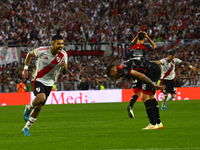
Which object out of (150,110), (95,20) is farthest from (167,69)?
(95,20)

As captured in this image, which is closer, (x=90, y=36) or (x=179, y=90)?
(x=179, y=90)

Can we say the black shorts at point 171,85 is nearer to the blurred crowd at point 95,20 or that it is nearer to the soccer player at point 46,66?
the soccer player at point 46,66

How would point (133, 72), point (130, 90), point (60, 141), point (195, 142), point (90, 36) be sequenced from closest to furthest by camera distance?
point (195, 142) → point (60, 141) → point (133, 72) → point (130, 90) → point (90, 36)

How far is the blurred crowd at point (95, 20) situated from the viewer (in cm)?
2991

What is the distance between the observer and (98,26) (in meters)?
32.3

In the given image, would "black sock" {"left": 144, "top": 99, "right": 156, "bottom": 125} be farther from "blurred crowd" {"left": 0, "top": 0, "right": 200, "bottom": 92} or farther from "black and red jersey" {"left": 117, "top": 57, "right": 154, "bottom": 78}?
"blurred crowd" {"left": 0, "top": 0, "right": 200, "bottom": 92}

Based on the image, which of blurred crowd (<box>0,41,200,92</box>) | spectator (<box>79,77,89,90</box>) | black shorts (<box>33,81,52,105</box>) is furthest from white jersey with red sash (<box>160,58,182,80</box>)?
black shorts (<box>33,81,52,105</box>)

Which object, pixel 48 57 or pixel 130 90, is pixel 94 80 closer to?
pixel 130 90

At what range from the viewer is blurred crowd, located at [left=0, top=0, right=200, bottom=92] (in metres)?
28.6

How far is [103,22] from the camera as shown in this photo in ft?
107

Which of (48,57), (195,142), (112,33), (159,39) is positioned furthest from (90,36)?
(195,142)

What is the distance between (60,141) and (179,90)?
2015 cm

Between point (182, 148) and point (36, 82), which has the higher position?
point (36, 82)

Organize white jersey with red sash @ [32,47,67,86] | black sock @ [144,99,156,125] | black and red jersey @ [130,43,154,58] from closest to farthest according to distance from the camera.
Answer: white jersey with red sash @ [32,47,67,86] < black sock @ [144,99,156,125] < black and red jersey @ [130,43,154,58]
